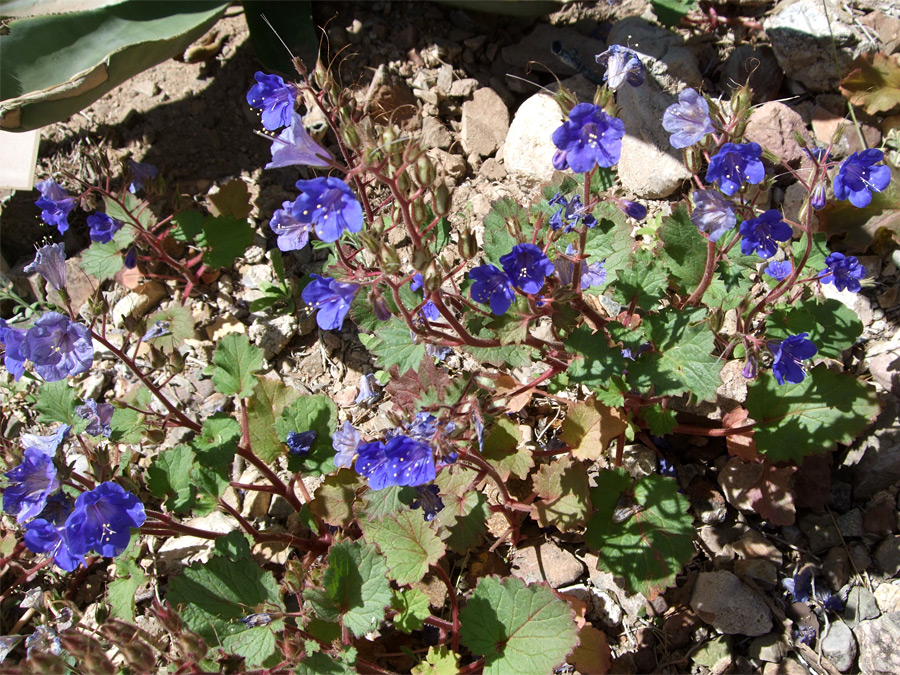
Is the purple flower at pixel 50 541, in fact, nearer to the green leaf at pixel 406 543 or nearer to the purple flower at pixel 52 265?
the purple flower at pixel 52 265

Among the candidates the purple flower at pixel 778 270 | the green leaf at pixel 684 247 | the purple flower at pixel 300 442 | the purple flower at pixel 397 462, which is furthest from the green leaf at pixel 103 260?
the purple flower at pixel 778 270

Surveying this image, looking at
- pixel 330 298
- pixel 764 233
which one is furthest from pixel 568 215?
pixel 330 298

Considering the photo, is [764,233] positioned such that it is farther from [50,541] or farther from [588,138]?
[50,541]

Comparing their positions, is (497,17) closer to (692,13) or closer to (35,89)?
(692,13)

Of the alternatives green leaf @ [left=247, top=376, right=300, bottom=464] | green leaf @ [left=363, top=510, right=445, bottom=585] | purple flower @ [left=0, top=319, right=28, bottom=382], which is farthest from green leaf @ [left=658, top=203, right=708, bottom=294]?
purple flower @ [left=0, top=319, right=28, bottom=382]

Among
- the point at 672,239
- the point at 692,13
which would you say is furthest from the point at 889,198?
the point at 692,13
